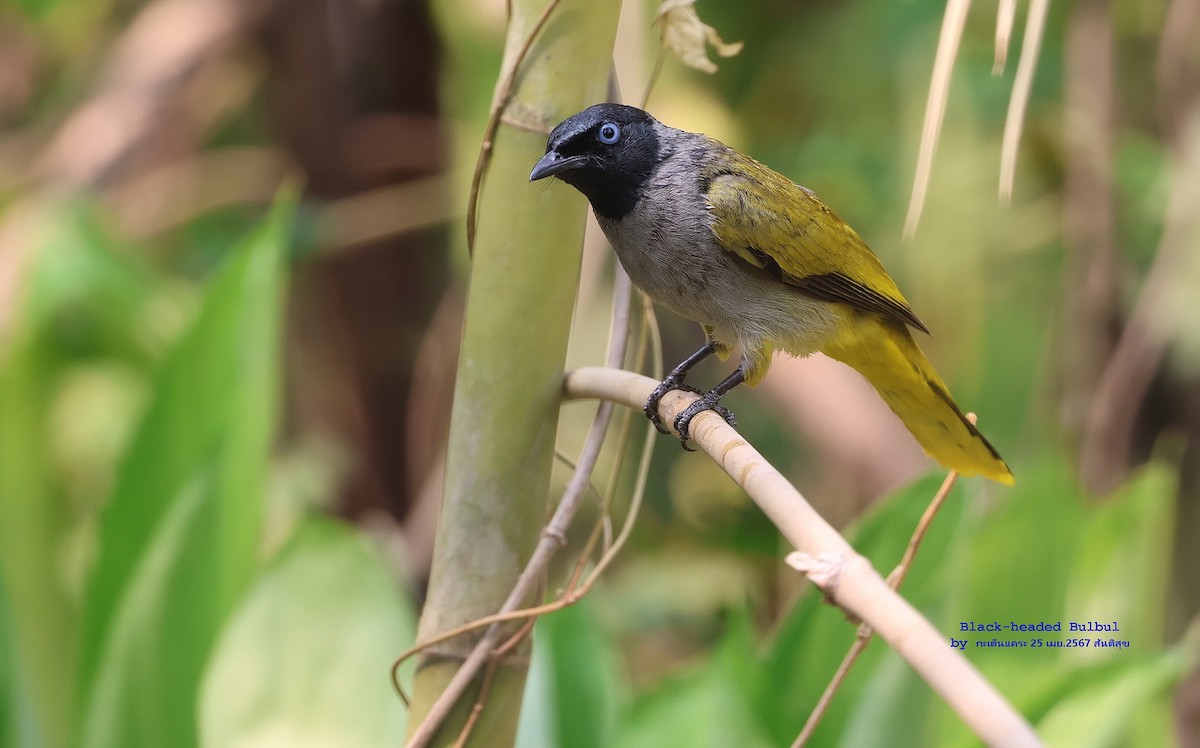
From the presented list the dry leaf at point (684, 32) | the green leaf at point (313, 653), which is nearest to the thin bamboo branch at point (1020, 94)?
the dry leaf at point (684, 32)

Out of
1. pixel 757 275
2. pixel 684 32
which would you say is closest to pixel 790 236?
pixel 757 275

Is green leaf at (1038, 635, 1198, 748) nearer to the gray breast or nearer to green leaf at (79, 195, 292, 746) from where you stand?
the gray breast

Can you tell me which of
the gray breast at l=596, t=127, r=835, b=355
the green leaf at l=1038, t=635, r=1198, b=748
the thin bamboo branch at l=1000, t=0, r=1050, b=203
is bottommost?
the green leaf at l=1038, t=635, r=1198, b=748

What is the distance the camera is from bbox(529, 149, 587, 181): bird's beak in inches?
43.1

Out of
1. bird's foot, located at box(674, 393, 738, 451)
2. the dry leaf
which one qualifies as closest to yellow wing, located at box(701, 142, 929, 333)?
bird's foot, located at box(674, 393, 738, 451)

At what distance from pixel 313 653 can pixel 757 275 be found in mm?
864

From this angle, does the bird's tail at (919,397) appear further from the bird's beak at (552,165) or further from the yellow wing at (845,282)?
the bird's beak at (552,165)

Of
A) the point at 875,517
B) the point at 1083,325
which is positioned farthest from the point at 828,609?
the point at 1083,325

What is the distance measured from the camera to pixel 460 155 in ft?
11.7

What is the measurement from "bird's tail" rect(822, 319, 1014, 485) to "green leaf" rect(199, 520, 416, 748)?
0.79 meters

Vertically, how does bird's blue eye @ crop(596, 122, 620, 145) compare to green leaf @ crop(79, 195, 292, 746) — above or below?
above

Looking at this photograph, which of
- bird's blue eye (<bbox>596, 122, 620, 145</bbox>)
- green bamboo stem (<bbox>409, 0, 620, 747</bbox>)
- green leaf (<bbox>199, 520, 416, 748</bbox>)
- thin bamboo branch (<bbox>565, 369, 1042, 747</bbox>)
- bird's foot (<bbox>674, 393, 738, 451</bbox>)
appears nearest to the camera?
thin bamboo branch (<bbox>565, 369, 1042, 747</bbox>)

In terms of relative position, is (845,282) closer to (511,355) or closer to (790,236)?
(790,236)

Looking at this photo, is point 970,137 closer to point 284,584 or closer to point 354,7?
point 354,7
